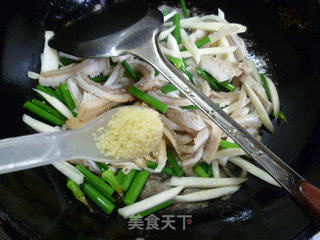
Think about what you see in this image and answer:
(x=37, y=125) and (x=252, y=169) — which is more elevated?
(x=37, y=125)

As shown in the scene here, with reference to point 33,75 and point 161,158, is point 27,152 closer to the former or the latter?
point 161,158

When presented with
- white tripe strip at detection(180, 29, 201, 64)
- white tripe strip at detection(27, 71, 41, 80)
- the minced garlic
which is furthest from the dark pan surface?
white tripe strip at detection(180, 29, 201, 64)

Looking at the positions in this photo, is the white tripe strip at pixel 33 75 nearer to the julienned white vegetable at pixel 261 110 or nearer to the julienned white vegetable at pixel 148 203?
the julienned white vegetable at pixel 148 203

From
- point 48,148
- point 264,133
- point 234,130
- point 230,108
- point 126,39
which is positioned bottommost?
point 264,133

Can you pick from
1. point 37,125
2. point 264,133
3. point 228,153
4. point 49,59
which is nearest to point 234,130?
Answer: point 228,153

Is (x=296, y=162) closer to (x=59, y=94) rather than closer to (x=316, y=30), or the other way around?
(x=316, y=30)

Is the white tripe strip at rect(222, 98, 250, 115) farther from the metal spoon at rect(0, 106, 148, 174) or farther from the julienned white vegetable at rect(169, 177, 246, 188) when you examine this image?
the metal spoon at rect(0, 106, 148, 174)

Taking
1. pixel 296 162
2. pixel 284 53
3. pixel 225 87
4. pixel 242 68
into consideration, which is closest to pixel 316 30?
pixel 284 53
